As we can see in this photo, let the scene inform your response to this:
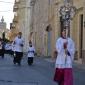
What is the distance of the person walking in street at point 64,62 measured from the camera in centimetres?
1441

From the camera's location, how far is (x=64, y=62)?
14.5m

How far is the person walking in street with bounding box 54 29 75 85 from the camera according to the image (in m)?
14.4

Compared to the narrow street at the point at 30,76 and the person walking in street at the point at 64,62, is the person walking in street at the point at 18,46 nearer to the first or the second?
the narrow street at the point at 30,76

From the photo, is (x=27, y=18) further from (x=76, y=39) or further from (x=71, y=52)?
(x=71, y=52)

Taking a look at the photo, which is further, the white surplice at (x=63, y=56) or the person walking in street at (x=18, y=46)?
the person walking in street at (x=18, y=46)

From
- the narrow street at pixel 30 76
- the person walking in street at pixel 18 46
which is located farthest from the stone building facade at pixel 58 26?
the narrow street at pixel 30 76

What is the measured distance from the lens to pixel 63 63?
47.4ft

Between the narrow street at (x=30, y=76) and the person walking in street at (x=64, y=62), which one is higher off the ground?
the person walking in street at (x=64, y=62)

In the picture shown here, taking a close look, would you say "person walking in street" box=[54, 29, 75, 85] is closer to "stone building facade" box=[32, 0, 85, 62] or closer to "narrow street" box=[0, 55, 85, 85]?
"narrow street" box=[0, 55, 85, 85]

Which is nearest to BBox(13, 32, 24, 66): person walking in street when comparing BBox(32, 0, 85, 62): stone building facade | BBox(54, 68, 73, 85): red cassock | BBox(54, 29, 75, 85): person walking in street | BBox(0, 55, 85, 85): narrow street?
BBox(0, 55, 85, 85): narrow street

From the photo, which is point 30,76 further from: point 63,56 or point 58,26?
point 58,26

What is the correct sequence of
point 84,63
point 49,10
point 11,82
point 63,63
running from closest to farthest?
point 63,63
point 11,82
point 84,63
point 49,10

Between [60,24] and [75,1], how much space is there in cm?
715

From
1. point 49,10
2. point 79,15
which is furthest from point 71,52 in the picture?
point 49,10
